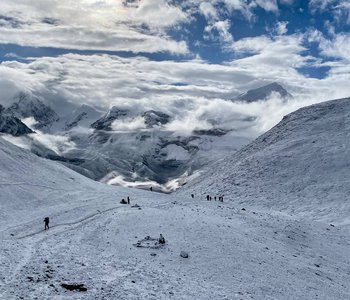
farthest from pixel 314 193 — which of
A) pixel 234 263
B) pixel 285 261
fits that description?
pixel 234 263

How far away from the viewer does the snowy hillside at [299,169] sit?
8050 cm

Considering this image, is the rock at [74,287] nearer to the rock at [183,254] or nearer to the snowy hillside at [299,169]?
the rock at [183,254]

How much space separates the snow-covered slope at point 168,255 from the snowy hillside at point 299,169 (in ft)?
66.6

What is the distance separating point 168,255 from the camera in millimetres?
36125

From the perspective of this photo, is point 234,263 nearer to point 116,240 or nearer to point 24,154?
point 116,240

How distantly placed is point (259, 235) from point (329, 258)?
7.19 meters

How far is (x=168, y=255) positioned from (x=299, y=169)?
6883 cm

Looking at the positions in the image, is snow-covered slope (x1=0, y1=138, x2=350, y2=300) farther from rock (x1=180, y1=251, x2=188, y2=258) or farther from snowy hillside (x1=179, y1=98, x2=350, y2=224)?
snowy hillside (x1=179, y1=98, x2=350, y2=224)

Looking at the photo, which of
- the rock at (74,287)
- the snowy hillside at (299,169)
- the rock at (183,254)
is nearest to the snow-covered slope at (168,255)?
the rock at (74,287)

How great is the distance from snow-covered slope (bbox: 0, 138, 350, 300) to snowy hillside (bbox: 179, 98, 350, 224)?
799 inches

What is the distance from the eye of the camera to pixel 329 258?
45.2 metres

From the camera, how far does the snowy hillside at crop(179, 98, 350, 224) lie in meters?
80.5

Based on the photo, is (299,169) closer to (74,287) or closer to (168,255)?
(168,255)

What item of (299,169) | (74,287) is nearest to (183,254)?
(74,287)
